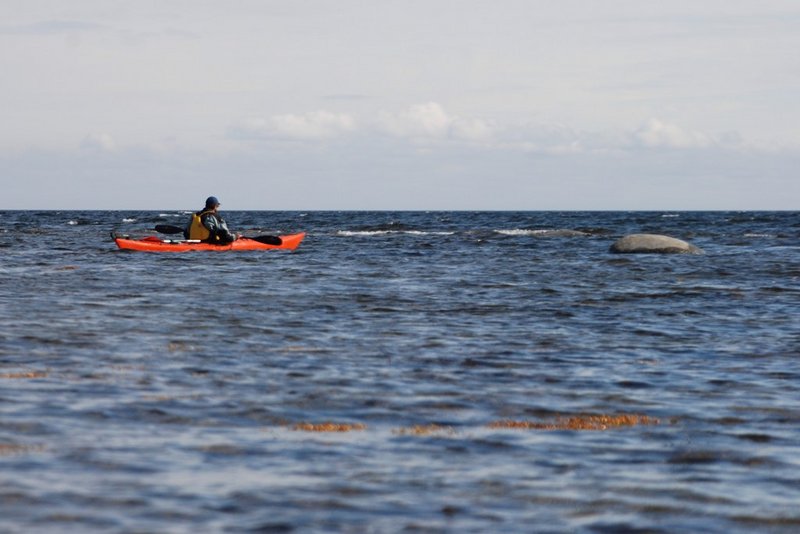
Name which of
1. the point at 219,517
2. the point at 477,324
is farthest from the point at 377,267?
the point at 219,517

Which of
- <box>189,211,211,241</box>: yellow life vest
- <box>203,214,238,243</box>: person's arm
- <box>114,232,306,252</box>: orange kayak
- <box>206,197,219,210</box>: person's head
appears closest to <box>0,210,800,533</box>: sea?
<box>206,197,219,210</box>: person's head

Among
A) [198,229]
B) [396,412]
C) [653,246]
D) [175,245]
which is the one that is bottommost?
[396,412]

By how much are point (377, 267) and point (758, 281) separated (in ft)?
36.2

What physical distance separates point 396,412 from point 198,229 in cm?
2620

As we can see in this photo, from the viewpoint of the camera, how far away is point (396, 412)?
33.0 ft

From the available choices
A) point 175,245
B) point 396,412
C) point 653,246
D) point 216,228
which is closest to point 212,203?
point 216,228

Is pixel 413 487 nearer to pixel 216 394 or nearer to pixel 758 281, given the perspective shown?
pixel 216 394

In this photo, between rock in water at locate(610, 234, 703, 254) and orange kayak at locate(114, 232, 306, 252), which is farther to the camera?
rock in water at locate(610, 234, 703, 254)

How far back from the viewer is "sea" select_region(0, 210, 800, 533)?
22.3 feet

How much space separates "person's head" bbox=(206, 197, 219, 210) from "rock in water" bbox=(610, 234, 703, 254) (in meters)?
15.7

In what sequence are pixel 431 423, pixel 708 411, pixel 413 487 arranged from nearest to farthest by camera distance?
pixel 413 487
pixel 431 423
pixel 708 411

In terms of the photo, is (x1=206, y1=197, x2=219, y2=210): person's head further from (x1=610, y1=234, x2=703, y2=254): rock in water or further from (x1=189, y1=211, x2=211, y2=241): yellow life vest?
(x1=610, y1=234, x2=703, y2=254): rock in water

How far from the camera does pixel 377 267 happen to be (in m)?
33.2

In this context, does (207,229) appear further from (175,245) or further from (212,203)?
(212,203)
